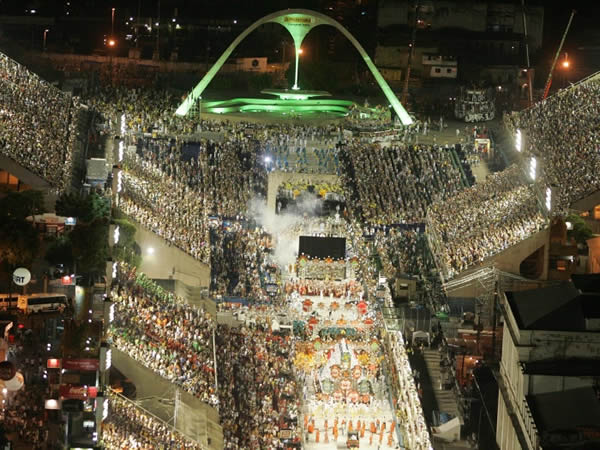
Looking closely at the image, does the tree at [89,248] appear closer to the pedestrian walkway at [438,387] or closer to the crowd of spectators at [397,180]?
the pedestrian walkway at [438,387]

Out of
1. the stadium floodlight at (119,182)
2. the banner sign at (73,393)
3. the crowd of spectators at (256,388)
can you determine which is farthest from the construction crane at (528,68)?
the banner sign at (73,393)

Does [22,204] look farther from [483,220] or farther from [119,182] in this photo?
[483,220]

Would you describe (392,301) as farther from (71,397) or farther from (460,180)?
(71,397)

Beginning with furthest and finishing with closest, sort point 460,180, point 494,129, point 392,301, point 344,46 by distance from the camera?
point 344,46, point 494,129, point 460,180, point 392,301

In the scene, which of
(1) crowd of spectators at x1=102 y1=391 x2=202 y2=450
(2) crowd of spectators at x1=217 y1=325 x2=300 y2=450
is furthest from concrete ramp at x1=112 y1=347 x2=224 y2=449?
(1) crowd of spectators at x1=102 y1=391 x2=202 y2=450

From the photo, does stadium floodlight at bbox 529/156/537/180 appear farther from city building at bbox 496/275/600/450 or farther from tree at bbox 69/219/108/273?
city building at bbox 496/275/600/450

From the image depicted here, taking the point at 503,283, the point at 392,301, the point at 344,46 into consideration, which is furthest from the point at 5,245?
the point at 344,46

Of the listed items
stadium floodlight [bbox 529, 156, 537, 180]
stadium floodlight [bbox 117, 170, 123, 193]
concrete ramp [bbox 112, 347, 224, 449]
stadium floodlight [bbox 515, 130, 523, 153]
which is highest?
stadium floodlight [bbox 515, 130, 523, 153]

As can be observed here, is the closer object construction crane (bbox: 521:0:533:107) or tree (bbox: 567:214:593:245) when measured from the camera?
tree (bbox: 567:214:593:245)
